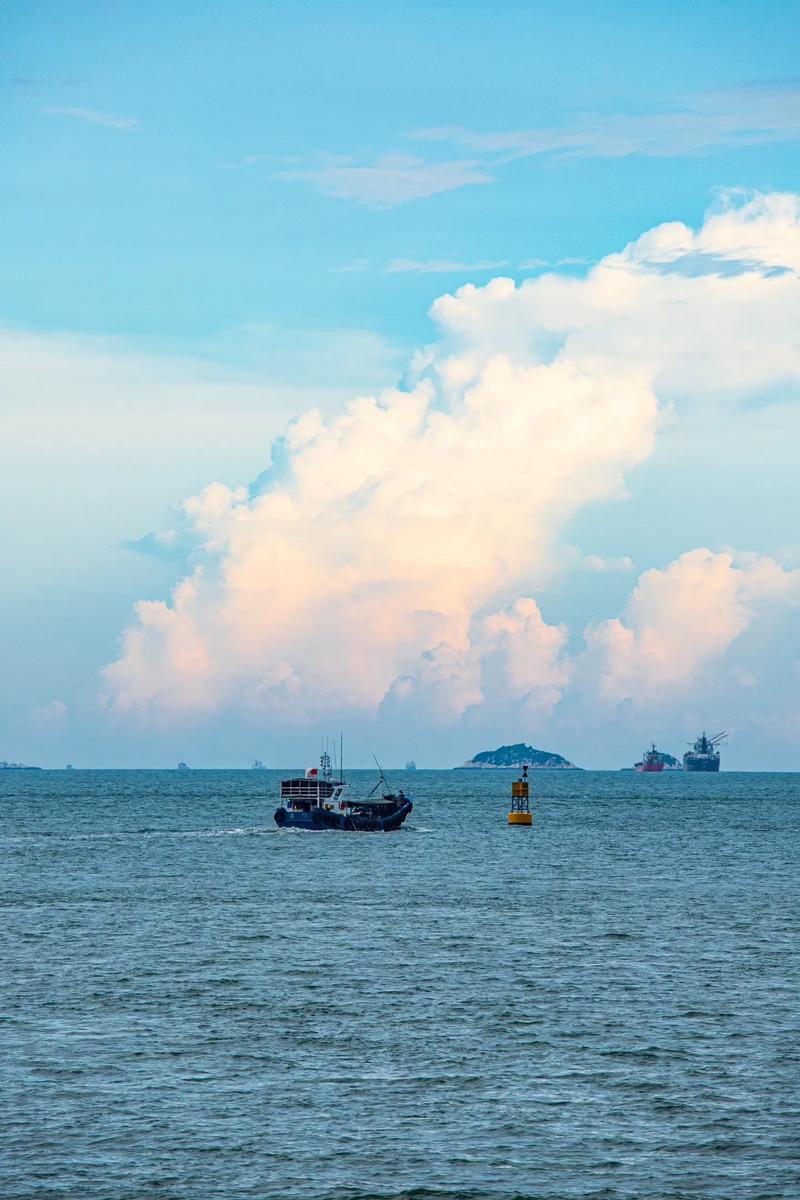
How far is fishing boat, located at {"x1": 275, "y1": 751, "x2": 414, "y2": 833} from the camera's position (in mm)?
150875

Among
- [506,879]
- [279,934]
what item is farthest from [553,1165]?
[506,879]

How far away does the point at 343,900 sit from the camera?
3339 inches

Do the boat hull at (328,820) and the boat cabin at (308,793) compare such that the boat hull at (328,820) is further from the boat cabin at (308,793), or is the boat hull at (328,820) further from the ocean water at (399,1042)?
the ocean water at (399,1042)

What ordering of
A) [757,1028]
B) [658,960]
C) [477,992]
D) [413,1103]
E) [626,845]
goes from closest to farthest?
[413,1103], [757,1028], [477,992], [658,960], [626,845]

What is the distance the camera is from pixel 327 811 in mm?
151250

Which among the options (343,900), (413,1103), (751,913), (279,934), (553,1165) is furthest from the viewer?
(343,900)

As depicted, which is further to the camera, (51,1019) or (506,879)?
(506,879)

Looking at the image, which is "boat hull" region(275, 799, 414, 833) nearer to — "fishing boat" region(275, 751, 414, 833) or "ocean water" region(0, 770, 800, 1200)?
"fishing boat" region(275, 751, 414, 833)

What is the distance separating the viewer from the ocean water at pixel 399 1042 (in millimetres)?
33219

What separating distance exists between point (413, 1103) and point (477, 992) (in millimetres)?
15094

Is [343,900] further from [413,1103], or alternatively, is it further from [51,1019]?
[413,1103]

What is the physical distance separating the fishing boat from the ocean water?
2309 inches

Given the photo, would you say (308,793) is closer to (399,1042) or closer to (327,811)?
(327,811)

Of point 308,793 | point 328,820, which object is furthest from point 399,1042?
Answer: point 308,793
